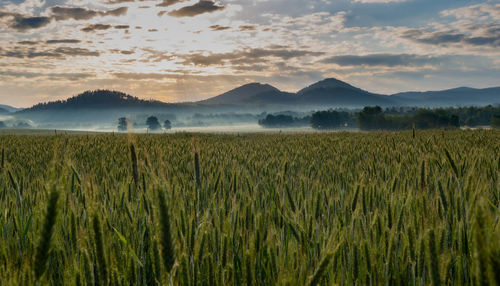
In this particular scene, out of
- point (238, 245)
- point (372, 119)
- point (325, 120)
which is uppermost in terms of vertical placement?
point (325, 120)

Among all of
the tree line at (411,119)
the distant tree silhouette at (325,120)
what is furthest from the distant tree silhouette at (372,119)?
the distant tree silhouette at (325,120)

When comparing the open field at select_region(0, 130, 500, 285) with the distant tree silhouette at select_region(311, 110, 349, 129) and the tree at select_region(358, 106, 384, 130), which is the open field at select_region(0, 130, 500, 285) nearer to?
the tree at select_region(358, 106, 384, 130)

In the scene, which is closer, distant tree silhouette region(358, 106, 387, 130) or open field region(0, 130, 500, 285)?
open field region(0, 130, 500, 285)

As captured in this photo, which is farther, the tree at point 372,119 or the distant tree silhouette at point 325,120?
the distant tree silhouette at point 325,120

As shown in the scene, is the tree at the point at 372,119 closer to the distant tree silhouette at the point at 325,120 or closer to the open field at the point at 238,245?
the distant tree silhouette at the point at 325,120

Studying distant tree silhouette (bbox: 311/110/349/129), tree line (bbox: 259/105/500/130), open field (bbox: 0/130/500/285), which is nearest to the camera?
open field (bbox: 0/130/500/285)

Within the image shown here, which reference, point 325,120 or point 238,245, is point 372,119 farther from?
point 238,245

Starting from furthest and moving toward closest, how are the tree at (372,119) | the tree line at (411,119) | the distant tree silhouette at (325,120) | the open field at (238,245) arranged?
the distant tree silhouette at (325,120)
the tree at (372,119)
the tree line at (411,119)
the open field at (238,245)

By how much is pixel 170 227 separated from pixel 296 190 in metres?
2.03


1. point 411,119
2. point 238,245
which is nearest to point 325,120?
point 411,119

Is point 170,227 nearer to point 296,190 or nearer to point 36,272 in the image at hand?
point 36,272

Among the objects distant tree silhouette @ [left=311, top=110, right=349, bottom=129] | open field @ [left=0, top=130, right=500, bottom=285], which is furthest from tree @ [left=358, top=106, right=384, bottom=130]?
open field @ [left=0, top=130, right=500, bottom=285]

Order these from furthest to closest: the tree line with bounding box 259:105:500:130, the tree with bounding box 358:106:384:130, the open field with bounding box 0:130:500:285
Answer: the tree with bounding box 358:106:384:130
the tree line with bounding box 259:105:500:130
the open field with bounding box 0:130:500:285

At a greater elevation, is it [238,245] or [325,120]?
[325,120]
